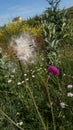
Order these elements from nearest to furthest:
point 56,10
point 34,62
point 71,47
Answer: point 34,62 < point 71,47 < point 56,10

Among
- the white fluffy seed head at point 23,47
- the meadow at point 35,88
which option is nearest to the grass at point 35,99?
the meadow at point 35,88

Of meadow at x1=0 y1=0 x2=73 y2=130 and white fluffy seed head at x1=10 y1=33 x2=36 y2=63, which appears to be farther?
meadow at x1=0 y1=0 x2=73 y2=130

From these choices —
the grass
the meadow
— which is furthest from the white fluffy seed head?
the grass

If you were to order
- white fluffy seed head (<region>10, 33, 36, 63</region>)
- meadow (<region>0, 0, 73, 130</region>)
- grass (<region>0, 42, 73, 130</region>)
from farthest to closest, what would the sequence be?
grass (<region>0, 42, 73, 130</region>)
meadow (<region>0, 0, 73, 130</region>)
white fluffy seed head (<region>10, 33, 36, 63</region>)

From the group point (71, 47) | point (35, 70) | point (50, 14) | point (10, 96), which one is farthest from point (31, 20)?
point (10, 96)

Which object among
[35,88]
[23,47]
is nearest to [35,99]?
[35,88]

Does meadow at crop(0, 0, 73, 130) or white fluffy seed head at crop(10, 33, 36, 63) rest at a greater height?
white fluffy seed head at crop(10, 33, 36, 63)

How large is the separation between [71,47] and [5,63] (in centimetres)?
255

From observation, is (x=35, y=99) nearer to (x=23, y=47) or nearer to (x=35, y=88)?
(x=35, y=88)

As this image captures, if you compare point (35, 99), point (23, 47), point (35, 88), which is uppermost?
point (23, 47)

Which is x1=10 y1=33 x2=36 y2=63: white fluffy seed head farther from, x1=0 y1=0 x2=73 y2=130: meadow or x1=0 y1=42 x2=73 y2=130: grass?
x1=0 y1=42 x2=73 y2=130: grass

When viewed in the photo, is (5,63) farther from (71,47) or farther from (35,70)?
(71,47)

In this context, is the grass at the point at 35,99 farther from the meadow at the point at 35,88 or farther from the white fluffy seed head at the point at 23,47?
the white fluffy seed head at the point at 23,47

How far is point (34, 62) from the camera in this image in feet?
31.7
